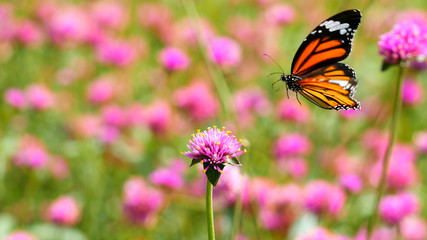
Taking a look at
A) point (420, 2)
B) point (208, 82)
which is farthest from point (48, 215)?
point (420, 2)

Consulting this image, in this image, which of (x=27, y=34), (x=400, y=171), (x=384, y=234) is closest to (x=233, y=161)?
(x=384, y=234)

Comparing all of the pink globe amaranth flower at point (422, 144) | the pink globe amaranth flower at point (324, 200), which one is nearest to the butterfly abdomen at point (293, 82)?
the pink globe amaranth flower at point (324, 200)

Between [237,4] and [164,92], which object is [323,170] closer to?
[164,92]

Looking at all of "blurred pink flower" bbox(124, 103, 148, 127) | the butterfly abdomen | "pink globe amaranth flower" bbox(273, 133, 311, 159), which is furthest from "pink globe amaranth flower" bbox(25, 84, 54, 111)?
the butterfly abdomen

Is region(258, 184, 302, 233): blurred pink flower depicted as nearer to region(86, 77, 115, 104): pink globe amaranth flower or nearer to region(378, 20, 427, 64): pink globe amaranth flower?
region(378, 20, 427, 64): pink globe amaranth flower

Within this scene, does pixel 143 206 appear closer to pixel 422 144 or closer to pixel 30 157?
pixel 30 157

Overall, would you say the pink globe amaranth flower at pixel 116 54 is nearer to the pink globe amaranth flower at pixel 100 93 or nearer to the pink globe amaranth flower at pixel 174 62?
the pink globe amaranth flower at pixel 100 93
